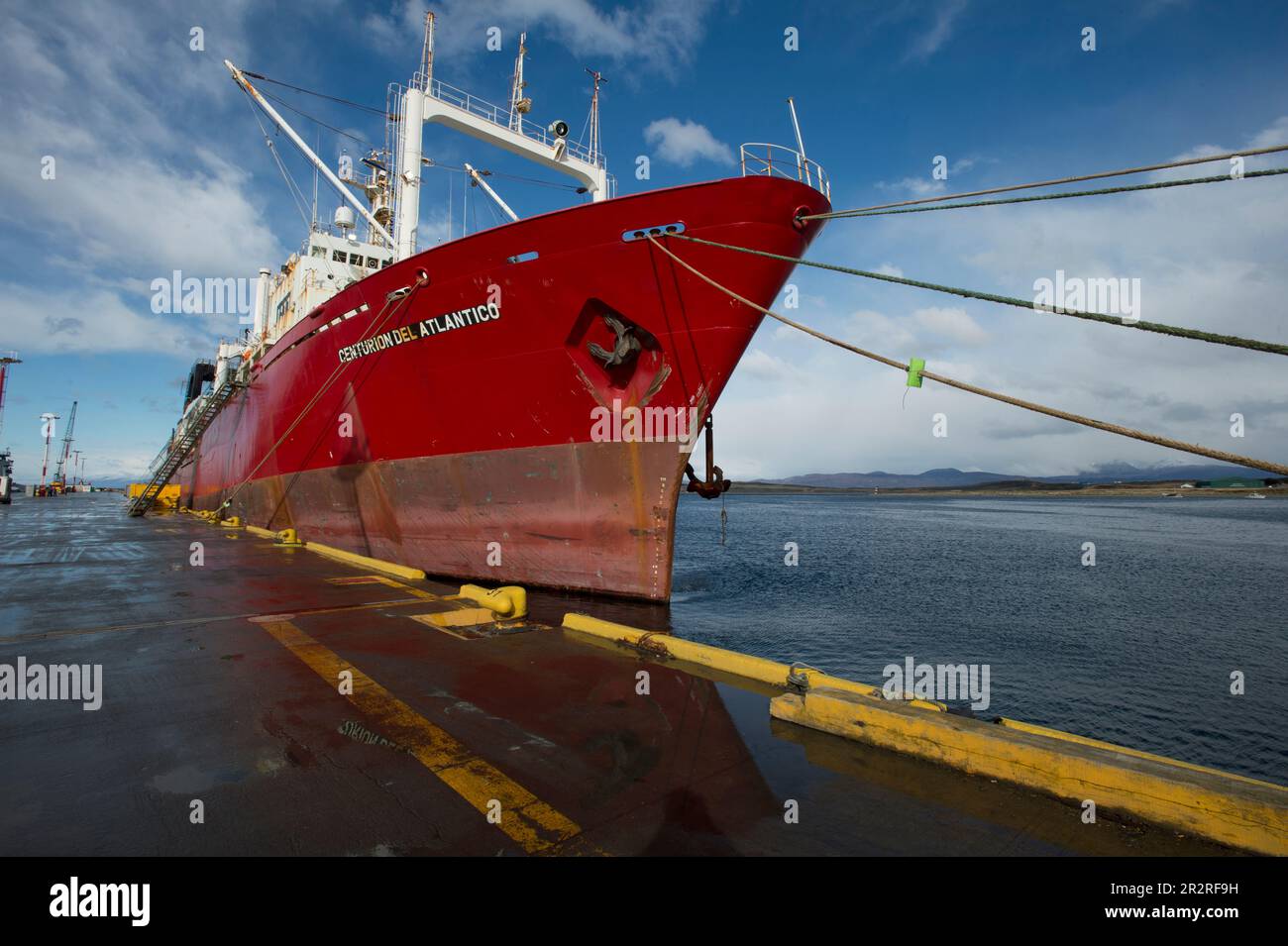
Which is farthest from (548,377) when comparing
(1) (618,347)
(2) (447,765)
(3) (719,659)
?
(2) (447,765)

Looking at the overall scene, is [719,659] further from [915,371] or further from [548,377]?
[548,377]

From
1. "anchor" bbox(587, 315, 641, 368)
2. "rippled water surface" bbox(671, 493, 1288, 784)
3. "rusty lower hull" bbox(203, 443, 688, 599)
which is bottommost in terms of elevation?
"rippled water surface" bbox(671, 493, 1288, 784)

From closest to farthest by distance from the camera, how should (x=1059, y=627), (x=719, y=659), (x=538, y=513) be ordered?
(x=719, y=659) → (x=538, y=513) → (x=1059, y=627)

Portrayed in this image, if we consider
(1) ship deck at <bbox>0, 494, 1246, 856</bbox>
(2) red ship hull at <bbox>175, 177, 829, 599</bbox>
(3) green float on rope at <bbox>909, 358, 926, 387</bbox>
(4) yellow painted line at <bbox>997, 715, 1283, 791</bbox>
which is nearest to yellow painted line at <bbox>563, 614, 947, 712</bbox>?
(1) ship deck at <bbox>0, 494, 1246, 856</bbox>

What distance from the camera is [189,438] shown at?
27531mm

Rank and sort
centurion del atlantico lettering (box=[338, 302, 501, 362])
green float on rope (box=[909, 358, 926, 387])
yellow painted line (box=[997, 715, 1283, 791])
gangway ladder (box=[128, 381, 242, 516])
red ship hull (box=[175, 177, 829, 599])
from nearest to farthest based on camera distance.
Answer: yellow painted line (box=[997, 715, 1283, 791])
green float on rope (box=[909, 358, 926, 387])
red ship hull (box=[175, 177, 829, 599])
centurion del atlantico lettering (box=[338, 302, 501, 362])
gangway ladder (box=[128, 381, 242, 516])

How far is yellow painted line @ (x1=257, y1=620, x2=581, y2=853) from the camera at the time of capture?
3010 millimetres

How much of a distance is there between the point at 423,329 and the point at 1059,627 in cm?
1554

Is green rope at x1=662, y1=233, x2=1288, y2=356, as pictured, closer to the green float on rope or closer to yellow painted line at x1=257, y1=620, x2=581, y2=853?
the green float on rope

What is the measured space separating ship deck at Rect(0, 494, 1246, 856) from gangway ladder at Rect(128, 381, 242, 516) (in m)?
19.1

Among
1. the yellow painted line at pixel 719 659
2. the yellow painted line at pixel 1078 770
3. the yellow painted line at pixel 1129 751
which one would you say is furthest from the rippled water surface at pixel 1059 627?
the yellow painted line at pixel 1078 770

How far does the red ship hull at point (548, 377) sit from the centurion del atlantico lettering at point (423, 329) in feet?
0.12
